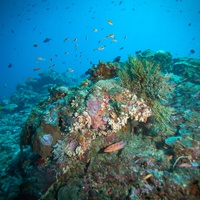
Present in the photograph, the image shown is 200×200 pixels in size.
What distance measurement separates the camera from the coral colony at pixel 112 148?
3770 mm

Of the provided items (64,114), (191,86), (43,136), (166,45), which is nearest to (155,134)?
(64,114)

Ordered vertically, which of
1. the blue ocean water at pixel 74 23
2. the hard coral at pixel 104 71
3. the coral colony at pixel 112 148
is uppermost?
the blue ocean water at pixel 74 23

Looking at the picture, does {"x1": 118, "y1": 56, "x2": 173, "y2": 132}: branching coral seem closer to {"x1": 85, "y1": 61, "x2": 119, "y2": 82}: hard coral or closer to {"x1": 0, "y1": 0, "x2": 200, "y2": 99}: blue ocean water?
{"x1": 85, "y1": 61, "x2": 119, "y2": 82}: hard coral

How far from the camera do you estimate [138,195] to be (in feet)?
11.7

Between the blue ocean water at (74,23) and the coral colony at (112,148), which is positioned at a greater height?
the blue ocean water at (74,23)

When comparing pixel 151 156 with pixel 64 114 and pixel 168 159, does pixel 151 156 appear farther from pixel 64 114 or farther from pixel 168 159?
pixel 64 114

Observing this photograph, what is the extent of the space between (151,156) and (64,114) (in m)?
2.89

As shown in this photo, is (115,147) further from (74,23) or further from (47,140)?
(74,23)

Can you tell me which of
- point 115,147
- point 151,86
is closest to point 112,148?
point 115,147

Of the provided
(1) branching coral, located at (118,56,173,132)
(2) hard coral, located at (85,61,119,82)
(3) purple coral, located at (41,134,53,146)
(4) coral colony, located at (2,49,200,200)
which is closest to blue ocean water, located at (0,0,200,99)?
(2) hard coral, located at (85,61,119,82)

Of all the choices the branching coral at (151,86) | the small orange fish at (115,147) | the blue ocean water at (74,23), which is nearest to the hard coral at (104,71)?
the branching coral at (151,86)

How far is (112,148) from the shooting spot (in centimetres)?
445

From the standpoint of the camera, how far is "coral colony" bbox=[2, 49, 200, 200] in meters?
3.77

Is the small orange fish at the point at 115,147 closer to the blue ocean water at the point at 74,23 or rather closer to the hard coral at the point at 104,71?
the hard coral at the point at 104,71
